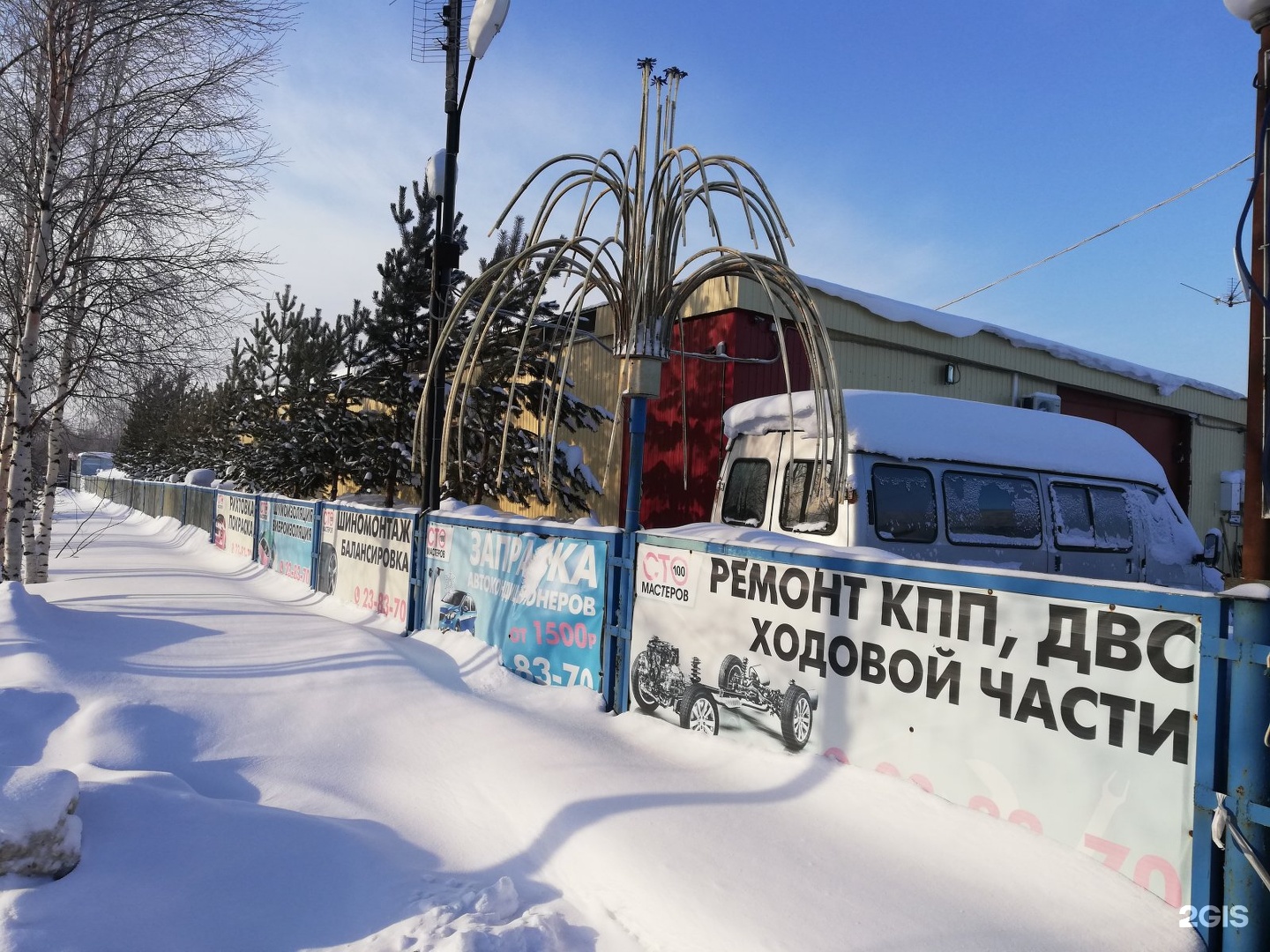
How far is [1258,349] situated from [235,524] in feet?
59.0

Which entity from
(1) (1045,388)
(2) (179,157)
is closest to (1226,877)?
(2) (179,157)

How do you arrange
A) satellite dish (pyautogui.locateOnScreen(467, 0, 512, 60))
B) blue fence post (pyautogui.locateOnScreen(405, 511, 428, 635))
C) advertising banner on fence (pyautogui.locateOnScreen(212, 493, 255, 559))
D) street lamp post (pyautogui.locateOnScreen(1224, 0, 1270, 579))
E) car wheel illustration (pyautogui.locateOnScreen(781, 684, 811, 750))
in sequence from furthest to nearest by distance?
advertising banner on fence (pyautogui.locateOnScreen(212, 493, 255, 559)) → blue fence post (pyautogui.locateOnScreen(405, 511, 428, 635)) → satellite dish (pyautogui.locateOnScreen(467, 0, 512, 60)) → car wheel illustration (pyautogui.locateOnScreen(781, 684, 811, 750)) → street lamp post (pyautogui.locateOnScreen(1224, 0, 1270, 579))

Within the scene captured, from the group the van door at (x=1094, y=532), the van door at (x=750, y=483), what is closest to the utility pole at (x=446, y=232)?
the van door at (x=750, y=483)

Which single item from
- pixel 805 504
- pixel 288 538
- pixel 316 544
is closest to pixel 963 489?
pixel 805 504

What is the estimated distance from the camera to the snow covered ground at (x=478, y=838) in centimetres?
278

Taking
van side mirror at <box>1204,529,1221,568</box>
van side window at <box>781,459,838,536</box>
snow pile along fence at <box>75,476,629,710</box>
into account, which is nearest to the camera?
snow pile along fence at <box>75,476,629,710</box>

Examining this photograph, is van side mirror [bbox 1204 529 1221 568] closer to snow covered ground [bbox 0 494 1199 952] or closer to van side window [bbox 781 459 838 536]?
van side window [bbox 781 459 838 536]

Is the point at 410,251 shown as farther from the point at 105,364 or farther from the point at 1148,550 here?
the point at 1148,550

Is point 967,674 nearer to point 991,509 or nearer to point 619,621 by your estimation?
point 619,621

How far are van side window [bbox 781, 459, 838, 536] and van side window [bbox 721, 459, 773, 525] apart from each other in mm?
260

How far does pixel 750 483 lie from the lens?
716 centimetres

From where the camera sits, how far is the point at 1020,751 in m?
3.19

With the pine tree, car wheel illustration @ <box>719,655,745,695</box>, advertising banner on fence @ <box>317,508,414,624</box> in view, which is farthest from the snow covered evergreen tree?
car wheel illustration @ <box>719,655,745,695</box>

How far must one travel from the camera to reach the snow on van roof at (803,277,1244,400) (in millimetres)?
13664
